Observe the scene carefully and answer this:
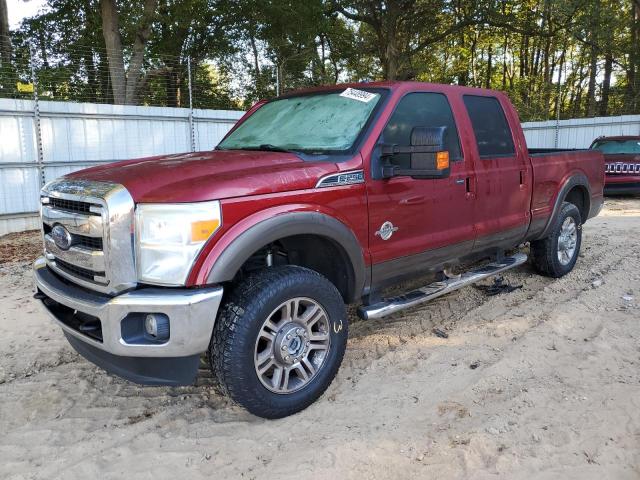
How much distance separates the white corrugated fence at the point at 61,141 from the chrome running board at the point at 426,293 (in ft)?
25.4

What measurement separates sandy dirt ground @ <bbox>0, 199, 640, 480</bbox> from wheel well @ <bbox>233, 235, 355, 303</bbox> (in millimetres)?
664

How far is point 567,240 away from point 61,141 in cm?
841

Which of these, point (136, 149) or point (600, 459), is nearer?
point (600, 459)

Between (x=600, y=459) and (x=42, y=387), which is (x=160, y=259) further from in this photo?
(x=600, y=459)

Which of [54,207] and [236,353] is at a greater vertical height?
[54,207]

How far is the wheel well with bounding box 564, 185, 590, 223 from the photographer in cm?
594

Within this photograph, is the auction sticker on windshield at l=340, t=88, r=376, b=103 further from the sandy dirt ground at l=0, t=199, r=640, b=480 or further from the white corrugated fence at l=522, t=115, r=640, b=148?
the white corrugated fence at l=522, t=115, r=640, b=148

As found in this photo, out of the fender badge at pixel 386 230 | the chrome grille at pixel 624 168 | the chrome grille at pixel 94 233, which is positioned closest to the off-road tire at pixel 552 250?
the fender badge at pixel 386 230

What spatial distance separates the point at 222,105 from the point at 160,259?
1115 centimetres

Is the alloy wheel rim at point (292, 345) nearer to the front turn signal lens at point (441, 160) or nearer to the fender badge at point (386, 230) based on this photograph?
the fender badge at point (386, 230)

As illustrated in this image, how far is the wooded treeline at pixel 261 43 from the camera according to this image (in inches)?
458

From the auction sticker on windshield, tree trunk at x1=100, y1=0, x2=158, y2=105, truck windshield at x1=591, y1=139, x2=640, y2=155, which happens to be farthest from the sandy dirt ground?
truck windshield at x1=591, y1=139, x2=640, y2=155

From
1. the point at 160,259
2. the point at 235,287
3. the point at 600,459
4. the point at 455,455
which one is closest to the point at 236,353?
the point at 235,287

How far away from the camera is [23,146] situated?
9031 millimetres
